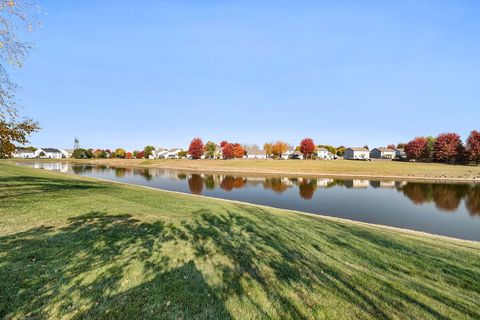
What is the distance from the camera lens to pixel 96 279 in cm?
537

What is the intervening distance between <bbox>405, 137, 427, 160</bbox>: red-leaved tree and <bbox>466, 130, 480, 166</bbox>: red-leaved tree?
16560 millimetres

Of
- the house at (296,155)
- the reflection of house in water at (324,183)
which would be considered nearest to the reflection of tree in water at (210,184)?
the reflection of house in water at (324,183)

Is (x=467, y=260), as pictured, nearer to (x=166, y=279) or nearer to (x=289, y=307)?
(x=289, y=307)

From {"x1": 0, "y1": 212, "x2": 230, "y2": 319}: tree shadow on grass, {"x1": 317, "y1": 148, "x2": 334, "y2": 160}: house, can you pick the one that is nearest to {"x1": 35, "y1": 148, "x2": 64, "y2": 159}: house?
{"x1": 317, "y1": 148, "x2": 334, "y2": 160}: house

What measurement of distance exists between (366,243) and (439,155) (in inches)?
4037

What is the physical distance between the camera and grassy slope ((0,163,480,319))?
15.6 ft

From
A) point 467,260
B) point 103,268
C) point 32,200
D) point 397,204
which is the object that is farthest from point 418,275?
point 397,204

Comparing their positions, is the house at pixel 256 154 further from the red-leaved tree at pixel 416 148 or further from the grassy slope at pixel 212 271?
the grassy slope at pixel 212 271

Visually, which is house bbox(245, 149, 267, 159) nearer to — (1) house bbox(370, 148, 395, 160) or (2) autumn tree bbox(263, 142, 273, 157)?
(2) autumn tree bbox(263, 142, 273, 157)

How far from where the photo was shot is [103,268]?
19.1 feet

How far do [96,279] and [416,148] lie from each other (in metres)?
120

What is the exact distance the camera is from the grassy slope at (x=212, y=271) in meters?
4.75

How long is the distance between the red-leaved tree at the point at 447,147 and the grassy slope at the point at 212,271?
320 ft

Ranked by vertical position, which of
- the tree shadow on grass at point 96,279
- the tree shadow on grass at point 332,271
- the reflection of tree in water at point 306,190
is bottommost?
the reflection of tree in water at point 306,190
